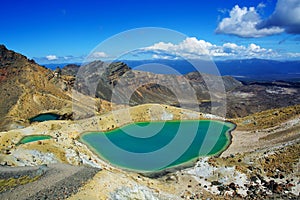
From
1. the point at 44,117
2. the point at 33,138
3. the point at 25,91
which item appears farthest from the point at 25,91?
the point at 33,138

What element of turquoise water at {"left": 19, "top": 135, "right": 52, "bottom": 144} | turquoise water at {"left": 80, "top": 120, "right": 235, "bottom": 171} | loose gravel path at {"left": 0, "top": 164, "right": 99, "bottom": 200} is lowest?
turquoise water at {"left": 80, "top": 120, "right": 235, "bottom": 171}

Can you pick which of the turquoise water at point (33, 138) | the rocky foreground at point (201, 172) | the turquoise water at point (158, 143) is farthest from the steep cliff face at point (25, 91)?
the turquoise water at point (158, 143)

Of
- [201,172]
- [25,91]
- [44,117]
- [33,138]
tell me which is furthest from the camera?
[25,91]

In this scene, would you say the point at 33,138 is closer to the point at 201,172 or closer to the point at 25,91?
the point at 201,172

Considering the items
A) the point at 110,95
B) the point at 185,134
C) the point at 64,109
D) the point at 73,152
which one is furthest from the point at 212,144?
the point at 110,95

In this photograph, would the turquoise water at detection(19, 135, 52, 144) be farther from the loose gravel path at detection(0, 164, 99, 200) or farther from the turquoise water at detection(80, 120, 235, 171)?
the loose gravel path at detection(0, 164, 99, 200)

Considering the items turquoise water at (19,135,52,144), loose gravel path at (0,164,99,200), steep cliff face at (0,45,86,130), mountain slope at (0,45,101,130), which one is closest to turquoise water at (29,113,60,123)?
mountain slope at (0,45,101,130)

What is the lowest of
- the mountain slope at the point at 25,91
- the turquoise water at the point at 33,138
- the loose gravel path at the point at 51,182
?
the turquoise water at the point at 33,138

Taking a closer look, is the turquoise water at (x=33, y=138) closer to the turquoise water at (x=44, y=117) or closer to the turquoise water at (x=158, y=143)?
the turquoise water at (x=158, y=143)
